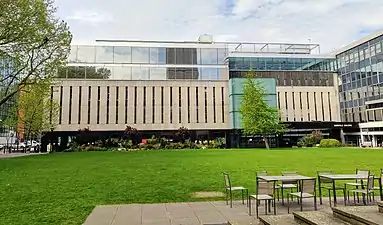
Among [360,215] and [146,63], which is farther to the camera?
[146,63]

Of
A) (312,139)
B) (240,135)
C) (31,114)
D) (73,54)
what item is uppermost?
(73,54)

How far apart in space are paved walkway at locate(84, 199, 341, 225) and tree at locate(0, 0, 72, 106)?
56.0 ft

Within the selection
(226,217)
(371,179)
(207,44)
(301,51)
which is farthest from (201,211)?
(301,51)

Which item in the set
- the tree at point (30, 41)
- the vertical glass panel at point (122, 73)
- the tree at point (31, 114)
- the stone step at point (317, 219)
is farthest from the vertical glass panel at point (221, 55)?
the stone step at point (317, 219)

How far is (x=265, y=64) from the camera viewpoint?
227 feet

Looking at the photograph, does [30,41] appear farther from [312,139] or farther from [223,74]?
[312,139]

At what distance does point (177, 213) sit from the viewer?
8.66m

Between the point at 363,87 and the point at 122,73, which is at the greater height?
the point at 122,73

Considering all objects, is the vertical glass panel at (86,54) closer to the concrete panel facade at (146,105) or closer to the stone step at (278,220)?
the concrete panel facade at (146,105)

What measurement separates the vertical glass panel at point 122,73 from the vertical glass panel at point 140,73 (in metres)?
0.78

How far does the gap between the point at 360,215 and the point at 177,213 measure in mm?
4563

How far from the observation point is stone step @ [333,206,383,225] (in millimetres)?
5246

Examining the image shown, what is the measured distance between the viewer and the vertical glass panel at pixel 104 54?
64.3 metres

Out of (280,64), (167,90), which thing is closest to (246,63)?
(280,64)
